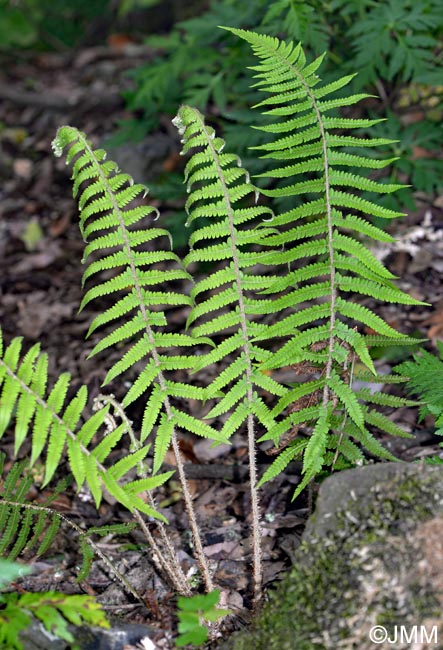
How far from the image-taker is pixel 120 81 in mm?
7301

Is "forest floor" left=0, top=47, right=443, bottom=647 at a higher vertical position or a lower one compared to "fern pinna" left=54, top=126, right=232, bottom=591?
lower

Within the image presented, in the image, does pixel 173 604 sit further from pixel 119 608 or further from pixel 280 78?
pixel 280 78

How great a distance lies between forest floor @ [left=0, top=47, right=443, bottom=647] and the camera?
294 centimetres

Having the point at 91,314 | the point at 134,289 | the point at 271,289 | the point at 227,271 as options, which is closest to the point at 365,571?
the point at 271,289

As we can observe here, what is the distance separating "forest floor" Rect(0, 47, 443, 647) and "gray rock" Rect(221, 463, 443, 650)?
0.54m

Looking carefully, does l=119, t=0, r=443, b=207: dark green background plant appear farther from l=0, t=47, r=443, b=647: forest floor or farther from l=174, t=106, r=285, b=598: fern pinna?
l=174, t=106, r=285, b=598: fern pinna

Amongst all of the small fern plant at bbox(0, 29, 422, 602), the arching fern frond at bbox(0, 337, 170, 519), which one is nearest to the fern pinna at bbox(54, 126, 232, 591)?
the small fern plant at bbox(0, 29, 422, 602)

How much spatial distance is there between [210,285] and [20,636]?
52.2 inches

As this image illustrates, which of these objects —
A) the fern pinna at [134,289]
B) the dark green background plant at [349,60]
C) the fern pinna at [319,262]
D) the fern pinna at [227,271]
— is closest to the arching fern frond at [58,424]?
the fern pinna at [134,289]

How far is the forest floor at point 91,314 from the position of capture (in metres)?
2.94

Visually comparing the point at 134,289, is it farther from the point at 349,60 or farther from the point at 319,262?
the point at 349,60

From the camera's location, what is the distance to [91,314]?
466cm

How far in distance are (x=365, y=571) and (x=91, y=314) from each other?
2.97 m

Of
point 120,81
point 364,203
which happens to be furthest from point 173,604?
point 120,81
